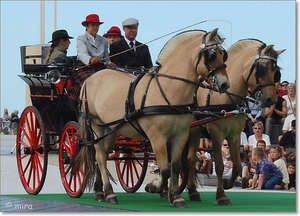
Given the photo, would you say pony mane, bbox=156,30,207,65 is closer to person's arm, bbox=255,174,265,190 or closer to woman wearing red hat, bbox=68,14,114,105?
woman wearing red hat, bbox=68,14,114,105

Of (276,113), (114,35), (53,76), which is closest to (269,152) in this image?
(276,113)

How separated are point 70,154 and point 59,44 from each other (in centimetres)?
183

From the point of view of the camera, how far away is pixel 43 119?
12.6m

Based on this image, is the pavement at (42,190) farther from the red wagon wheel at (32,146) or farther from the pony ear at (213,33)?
the pony ear at (213,33)

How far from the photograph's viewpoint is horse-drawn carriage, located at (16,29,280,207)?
397 inches

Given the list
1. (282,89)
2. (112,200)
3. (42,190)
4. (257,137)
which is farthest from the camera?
(282,89)

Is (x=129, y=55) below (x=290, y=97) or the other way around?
the other way around

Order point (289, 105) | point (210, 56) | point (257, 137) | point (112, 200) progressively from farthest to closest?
point (289, 105) → point (257, 137) → point (112, 200) → point (210, 56)

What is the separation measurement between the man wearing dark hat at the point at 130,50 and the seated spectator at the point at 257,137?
10.4 feet

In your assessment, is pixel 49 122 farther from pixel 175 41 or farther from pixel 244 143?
pixel 244 143

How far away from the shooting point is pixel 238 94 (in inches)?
436

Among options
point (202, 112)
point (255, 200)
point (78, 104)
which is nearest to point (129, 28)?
point (78, 104)

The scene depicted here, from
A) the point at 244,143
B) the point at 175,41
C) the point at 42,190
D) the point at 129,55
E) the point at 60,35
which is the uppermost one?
the point at 60,35

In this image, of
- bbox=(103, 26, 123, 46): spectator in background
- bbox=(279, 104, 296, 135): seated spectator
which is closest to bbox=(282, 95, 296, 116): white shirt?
bbox=(279, 104, 296, 135): seated spectator
